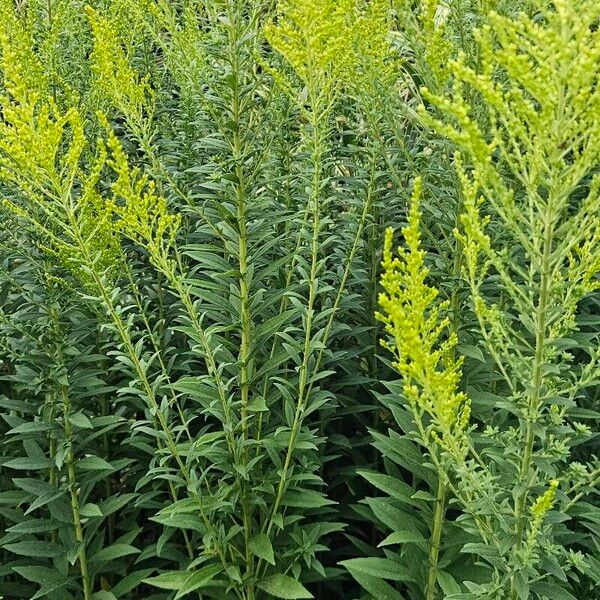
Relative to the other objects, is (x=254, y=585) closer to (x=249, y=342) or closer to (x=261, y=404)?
(x=261, y=404)

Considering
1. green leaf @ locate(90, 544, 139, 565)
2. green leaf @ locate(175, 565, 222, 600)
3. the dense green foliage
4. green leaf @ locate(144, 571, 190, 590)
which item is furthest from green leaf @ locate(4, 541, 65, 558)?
green leaf @ locate(175, 565, 222, 600)

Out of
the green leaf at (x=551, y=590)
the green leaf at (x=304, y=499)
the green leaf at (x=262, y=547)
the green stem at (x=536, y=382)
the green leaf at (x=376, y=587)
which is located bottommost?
the green leaf at (x=376, y=587)

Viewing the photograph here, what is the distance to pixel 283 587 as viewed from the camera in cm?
284

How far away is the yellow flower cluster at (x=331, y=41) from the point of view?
2430 mm

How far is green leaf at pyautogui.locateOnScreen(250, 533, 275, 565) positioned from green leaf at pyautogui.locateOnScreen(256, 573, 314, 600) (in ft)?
0.33

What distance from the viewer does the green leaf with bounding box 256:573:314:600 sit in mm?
2771

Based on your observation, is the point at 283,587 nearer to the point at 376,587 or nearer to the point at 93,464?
the point at 376,587

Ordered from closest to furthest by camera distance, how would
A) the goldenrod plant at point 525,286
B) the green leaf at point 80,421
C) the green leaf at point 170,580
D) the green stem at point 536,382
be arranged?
the goldenrod plant at point 525,286 < the green stem at point 536,382 < the green leaf at point 170,580 < the green leaf at point 80,421

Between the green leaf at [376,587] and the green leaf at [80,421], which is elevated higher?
the green leaf at [80,421]

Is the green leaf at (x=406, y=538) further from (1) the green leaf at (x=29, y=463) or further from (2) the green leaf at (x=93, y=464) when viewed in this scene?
(1) the green leaf at (x=29, y=463)

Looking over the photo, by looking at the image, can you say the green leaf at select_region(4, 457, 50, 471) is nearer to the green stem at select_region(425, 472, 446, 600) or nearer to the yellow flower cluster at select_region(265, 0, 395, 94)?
the green stem at select_region(425, 472, 446, 600)

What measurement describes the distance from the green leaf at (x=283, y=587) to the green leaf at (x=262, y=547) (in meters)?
0.10

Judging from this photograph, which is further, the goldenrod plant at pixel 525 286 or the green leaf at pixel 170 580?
the green leaf at pixel 170 580

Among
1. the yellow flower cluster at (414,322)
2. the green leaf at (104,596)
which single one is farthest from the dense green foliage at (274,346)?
the yellow flower cluster at (414,322)
